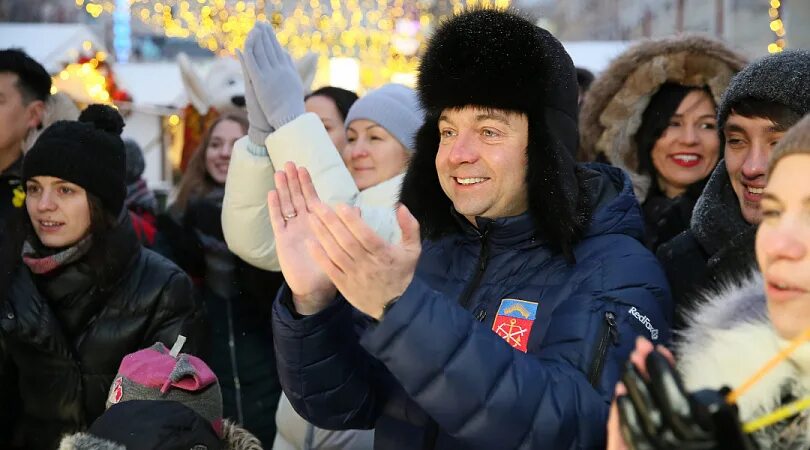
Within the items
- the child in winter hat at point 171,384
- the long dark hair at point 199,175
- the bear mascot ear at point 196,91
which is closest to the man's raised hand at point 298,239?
the child in winter hat at point 171,384

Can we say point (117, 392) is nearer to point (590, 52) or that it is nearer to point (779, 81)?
point (779, 81)

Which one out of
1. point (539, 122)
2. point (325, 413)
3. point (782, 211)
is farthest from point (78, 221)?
point (782, 211)

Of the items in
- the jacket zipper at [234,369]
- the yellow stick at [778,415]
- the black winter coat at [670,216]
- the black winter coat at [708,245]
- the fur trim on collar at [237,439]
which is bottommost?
the jacket zipper at [234,369]

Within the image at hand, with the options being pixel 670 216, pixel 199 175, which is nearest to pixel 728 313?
pixel 670 216

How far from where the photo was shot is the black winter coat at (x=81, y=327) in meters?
3.11

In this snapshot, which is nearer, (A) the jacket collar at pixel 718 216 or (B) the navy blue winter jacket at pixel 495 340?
(B) the navy blue winter jacket at pixel 495 340

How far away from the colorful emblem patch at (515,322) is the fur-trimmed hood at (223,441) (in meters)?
0.80

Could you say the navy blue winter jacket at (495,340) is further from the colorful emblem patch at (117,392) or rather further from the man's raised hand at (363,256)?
the colorful emblem patch at (117,392)

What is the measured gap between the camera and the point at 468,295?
6.89ft

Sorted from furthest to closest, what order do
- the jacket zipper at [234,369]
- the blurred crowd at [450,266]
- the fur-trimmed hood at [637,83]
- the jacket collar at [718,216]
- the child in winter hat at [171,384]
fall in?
1. the jacket zipper at [234,369]
2. the fur-trimmed hood at [637,83]
3. the jacket collar at [718,216]
4. the child in winter hat at [171,384]
5. the blurred crowd at [450,266]

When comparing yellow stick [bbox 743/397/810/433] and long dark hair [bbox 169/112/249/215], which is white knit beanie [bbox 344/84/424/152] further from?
yellow stick [bbox 743/397/810/433]

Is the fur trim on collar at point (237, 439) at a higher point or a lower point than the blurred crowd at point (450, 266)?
lower

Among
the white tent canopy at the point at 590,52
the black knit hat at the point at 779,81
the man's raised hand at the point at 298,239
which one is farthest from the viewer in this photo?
the white tent canopy at the point at 590,52

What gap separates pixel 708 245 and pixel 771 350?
1.31 metres
